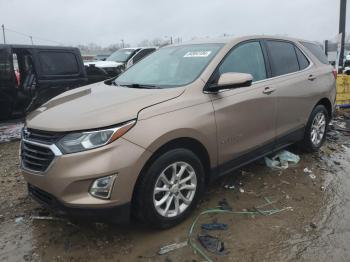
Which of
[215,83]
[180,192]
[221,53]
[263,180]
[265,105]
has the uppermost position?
[221,53]

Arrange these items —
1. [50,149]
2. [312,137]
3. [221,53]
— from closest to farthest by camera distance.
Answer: [50,149] < [221,53] < [312,137]

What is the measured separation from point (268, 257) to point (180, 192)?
968 mm

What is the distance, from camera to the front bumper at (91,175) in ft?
9.39


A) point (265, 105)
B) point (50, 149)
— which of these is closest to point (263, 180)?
point (265, 105)

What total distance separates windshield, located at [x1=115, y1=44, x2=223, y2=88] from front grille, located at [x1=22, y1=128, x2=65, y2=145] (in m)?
1.20

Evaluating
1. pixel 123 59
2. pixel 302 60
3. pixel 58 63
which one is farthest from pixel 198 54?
pixel 123 59

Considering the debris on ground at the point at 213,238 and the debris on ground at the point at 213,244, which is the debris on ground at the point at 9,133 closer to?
the debris on ground at the point at 213,238

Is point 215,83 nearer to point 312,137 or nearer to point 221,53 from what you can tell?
point 221,53

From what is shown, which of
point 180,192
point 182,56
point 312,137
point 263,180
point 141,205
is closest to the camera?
point 141,205

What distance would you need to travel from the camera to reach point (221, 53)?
3.93 m

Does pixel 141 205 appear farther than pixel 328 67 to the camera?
No

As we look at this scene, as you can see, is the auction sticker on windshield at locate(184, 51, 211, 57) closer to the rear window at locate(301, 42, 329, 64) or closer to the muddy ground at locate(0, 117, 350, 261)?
the muddy ground at locate(0, 117, 350, 261)

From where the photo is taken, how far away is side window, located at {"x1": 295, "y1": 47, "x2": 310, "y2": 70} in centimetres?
516

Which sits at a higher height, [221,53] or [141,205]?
[221,53]
